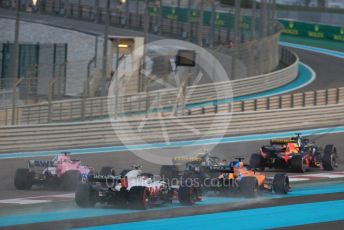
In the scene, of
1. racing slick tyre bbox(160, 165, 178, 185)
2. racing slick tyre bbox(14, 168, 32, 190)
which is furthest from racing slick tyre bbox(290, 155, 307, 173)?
racing slick tyre bbox(14, 168, 32, 190)

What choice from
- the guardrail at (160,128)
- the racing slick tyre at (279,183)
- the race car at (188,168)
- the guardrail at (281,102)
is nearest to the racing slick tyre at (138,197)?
the race car at (188,168)

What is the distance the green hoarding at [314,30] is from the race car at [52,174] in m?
61.6

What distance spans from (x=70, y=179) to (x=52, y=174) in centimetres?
39

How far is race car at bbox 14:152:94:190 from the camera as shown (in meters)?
17.0

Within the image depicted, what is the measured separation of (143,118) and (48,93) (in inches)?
117

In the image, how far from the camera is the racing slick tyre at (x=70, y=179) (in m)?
17.0

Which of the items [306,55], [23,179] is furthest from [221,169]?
[306,55]

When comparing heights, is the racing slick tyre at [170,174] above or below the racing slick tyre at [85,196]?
above

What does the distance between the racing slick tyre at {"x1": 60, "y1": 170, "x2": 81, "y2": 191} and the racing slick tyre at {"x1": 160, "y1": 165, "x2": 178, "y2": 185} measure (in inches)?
63.9

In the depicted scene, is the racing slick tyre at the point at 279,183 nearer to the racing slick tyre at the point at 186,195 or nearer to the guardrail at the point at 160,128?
the racing slick tyre at the point at 186,195

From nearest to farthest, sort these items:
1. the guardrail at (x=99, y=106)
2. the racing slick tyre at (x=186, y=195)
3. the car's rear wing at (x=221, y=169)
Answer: the racing slick tyre at (x=186, y=195), the car's rear wing at (x=221, y=169), the guardrail at (x=99, y=106)

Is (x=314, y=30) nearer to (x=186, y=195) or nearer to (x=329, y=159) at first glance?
(x=329, y=159)

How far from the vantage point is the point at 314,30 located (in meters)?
80.6

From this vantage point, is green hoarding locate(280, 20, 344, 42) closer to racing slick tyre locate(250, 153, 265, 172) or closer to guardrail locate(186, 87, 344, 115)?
guardrail locate(186, 87, 344, 115)
